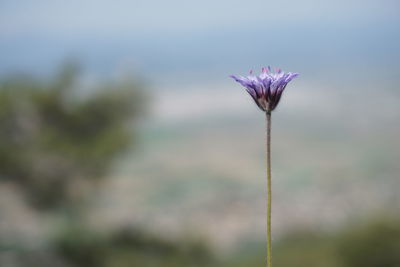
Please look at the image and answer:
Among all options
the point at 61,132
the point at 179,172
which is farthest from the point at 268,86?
the point at 179,172

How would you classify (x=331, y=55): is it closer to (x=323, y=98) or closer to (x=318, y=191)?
(x=323, y=98)

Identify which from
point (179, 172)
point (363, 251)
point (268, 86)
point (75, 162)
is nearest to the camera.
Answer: point (268, 86)

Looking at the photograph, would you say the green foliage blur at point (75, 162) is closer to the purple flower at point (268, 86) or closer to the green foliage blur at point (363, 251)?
the green foliage blur at point (363, 251)

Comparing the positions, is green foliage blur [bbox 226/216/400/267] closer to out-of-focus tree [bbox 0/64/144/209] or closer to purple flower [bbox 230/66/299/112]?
out-of-focus tree [bbox 0/64/144/209]

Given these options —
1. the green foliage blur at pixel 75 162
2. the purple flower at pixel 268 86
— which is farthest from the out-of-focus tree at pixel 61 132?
the purple flower at pixel 268 86

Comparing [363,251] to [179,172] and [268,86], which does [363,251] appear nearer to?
[268,86]

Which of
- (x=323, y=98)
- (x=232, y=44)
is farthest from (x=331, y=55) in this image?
(x=323, y=98)

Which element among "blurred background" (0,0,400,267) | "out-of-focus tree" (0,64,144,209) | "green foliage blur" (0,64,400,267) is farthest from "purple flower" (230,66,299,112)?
"out-of-focus tree" (0,64,144,209)
